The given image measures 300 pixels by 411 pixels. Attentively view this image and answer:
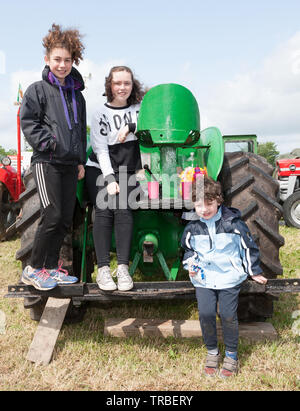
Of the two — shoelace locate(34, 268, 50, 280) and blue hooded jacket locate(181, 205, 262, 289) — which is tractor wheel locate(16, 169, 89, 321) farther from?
blue hooded jacket locate(181, 205, 262, 289)

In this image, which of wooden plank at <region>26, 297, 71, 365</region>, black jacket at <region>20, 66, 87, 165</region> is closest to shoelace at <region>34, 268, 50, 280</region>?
wooden plank at <region>26, 297, 71, 365</region>

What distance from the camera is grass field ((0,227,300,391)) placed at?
2.38 m

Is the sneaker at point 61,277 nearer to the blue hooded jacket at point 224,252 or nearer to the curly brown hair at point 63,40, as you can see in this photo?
the blue hooded jacket at point 224,252

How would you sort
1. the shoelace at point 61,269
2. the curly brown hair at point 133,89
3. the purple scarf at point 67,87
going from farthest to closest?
the curly brown hair at point 133,89 < the shoelace at point 61,269 < the purple scarf at point 67,87

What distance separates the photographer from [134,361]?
8.75ft

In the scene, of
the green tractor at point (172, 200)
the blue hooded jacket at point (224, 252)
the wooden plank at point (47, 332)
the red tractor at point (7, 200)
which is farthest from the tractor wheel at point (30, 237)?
the red tractor at point (7, 200)

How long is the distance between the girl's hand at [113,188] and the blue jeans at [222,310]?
81cm

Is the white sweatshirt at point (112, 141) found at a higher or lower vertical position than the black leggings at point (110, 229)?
higher

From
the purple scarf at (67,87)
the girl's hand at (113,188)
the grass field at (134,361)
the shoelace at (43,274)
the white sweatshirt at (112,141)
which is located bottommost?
the grass field at (134,361)

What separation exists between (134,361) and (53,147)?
4.87 feet

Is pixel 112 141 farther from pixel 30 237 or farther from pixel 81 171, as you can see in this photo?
pixel 30 237

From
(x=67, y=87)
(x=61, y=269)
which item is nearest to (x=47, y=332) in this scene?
(x=61, y=269)

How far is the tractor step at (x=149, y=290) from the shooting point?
96.8 inches

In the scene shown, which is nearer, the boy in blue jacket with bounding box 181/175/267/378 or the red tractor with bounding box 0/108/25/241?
the boy in blue jacket with bounding box 181/175/267/378
